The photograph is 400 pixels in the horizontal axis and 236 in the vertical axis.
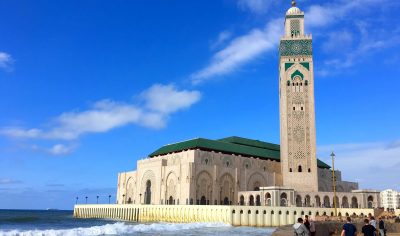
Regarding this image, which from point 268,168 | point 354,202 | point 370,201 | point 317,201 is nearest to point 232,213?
point 317,201

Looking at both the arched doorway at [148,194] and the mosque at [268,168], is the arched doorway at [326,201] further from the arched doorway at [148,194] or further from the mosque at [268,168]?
the arched doorway at [148,194]

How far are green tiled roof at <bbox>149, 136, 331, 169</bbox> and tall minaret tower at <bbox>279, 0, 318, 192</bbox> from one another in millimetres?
9206

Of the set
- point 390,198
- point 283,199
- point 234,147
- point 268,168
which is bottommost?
point 390,198

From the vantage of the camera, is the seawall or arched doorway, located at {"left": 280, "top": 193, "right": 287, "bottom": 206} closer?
the seawall

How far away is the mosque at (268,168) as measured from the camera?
60.9 metres

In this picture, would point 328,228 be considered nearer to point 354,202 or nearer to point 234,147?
point 354,202

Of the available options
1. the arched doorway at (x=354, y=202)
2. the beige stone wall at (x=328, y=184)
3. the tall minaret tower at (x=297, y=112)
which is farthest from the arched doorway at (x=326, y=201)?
the beige stone wall at (x=328, y=184)

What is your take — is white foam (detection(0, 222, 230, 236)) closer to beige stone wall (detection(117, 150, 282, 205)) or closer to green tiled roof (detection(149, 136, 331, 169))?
beige stone wall (detection(117, 150, 282, 205))

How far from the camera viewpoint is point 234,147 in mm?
Answer: 72312

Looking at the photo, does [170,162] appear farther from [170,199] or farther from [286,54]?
[286,54]

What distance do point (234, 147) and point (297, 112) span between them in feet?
43.7

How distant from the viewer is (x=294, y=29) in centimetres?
6944

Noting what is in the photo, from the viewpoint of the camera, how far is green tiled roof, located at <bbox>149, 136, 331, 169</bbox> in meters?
67.7

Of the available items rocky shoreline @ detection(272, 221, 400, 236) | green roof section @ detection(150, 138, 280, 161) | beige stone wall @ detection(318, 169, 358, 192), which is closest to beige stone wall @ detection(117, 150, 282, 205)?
green roof section @ detection(150, 138, 280, 161)
